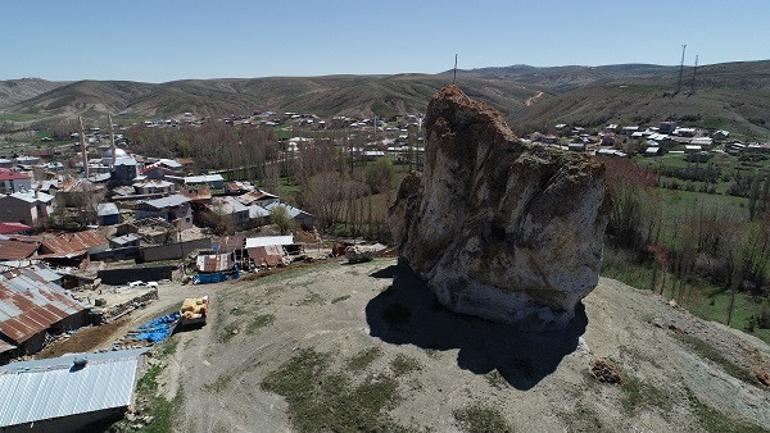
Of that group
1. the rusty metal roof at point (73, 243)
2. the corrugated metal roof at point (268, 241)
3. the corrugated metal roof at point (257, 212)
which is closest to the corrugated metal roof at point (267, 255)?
the corrugated metal roof at point (268, 241)

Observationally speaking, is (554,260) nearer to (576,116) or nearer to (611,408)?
(611,408)

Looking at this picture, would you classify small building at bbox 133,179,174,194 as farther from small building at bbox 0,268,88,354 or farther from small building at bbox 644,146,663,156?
small building at bbox 644,146,663,156

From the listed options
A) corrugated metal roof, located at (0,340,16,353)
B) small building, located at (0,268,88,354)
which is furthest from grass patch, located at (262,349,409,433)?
small building, located at (0,268,88,354)

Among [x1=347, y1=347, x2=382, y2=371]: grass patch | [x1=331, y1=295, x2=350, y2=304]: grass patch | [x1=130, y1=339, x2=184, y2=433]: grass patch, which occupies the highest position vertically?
[x1=331, y1=295, x2=350, y2=304]: grass patch

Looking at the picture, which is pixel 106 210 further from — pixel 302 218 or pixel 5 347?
pixel 5 347

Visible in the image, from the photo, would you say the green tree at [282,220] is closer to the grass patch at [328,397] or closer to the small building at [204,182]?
the small building at [204,182]

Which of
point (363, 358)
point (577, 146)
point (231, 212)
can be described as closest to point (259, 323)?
point (363, 358)
